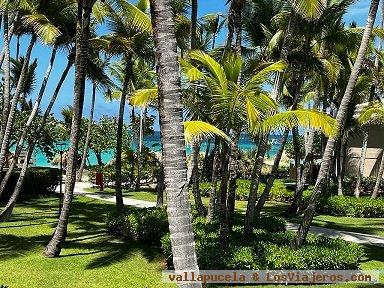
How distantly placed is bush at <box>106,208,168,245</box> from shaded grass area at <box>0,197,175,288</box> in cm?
31

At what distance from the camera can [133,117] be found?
3550 centimetres

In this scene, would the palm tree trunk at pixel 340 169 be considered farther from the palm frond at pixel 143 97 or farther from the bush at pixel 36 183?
the palm frond at pixel 143 97

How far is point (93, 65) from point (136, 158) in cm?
1319

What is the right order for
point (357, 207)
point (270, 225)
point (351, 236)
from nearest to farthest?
1. point (270, 225)
2. point (351, 236)
3. point (357, 207)

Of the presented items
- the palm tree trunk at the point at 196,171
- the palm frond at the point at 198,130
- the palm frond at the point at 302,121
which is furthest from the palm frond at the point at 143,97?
the palm tree trunk at the point at 196,171

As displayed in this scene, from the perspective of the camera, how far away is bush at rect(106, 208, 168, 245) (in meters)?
13.8

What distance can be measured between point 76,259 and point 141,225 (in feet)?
8.43

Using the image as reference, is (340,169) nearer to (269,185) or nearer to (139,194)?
(269,185)

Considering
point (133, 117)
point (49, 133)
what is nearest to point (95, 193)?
point (49, 133)

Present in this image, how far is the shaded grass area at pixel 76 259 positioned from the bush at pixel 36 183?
5491 mm

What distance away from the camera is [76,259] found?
12266 mm

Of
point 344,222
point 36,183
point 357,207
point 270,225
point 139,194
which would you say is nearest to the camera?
point 270,225

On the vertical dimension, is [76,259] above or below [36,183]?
below

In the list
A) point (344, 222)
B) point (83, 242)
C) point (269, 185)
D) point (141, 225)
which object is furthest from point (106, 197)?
point (269, 185)
